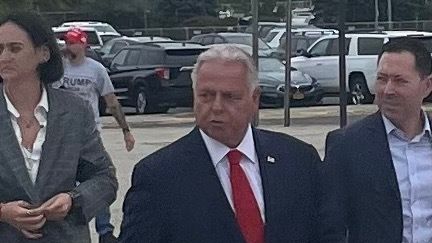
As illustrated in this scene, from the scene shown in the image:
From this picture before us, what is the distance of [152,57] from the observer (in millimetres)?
25891

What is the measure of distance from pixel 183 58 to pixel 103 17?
→ 31654 mm

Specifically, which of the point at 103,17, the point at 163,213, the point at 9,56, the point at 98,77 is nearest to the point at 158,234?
the point at 163,213

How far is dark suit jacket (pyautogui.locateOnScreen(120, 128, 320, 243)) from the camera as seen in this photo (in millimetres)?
3766

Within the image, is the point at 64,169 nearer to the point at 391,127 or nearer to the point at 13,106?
the point at 13,106

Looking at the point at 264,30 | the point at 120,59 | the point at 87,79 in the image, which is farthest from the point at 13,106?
the point at 264,30

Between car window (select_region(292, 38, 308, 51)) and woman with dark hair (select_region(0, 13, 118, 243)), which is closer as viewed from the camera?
woman with dark hair (select_region(0, 13, 118, 243))

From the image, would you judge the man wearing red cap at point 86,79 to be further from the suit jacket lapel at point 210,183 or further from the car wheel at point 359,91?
the car wheel at point 359,91

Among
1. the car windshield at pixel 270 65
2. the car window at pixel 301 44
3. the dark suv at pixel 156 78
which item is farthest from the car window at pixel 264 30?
the dark suv at pixel 156 78

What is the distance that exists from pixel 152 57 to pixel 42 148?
70.2 ft

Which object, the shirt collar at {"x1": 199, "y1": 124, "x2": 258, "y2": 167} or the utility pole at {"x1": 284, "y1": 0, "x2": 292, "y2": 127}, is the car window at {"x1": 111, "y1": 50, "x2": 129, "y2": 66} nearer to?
the utility pole at {"x1": 284, "y1": 0, "x2": 292, "y2": 127}

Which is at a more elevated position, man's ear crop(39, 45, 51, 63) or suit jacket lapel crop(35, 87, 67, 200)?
man's ear crop(39, 45, 51, 63)

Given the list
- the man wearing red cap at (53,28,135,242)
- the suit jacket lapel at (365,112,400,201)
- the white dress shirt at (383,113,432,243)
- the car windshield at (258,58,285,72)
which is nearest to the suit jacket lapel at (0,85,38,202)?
the suit jacket lapel at (365,112,400,201)

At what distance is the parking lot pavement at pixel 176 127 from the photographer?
53.5 ft

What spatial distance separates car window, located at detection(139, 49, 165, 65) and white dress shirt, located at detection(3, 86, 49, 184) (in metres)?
20.9
